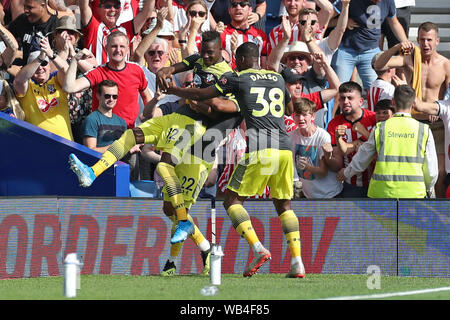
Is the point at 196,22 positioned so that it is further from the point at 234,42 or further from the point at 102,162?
the point at 102,162

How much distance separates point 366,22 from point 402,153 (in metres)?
3.89

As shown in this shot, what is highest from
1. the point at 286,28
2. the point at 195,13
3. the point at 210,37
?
the point at 195,13

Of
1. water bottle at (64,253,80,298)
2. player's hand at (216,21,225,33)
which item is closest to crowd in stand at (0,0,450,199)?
player's hand at (216,21,225,33)

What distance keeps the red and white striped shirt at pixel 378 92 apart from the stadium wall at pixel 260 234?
2342mm

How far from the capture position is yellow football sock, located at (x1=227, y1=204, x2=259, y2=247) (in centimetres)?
977

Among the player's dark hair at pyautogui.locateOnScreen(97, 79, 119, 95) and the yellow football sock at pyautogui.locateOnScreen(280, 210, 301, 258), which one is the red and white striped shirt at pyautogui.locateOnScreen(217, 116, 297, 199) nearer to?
the player's dark hair at pyautogui.locateOnScreen(97, 79, 119, 95)

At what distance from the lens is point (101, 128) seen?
39.1 ft

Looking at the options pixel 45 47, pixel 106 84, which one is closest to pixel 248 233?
pixel 106 84

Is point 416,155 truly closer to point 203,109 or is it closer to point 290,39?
point 203,109

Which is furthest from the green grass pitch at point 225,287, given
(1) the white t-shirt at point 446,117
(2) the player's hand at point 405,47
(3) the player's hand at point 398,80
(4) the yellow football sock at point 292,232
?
(2) the player's hand at point 405,47

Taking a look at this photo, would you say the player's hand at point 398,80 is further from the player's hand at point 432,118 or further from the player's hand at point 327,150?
the player's hand at point 327,150

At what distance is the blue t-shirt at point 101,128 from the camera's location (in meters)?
11.9

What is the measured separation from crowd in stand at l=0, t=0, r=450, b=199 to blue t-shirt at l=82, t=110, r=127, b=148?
0.01 m

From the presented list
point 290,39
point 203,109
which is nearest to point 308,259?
point 203,109
